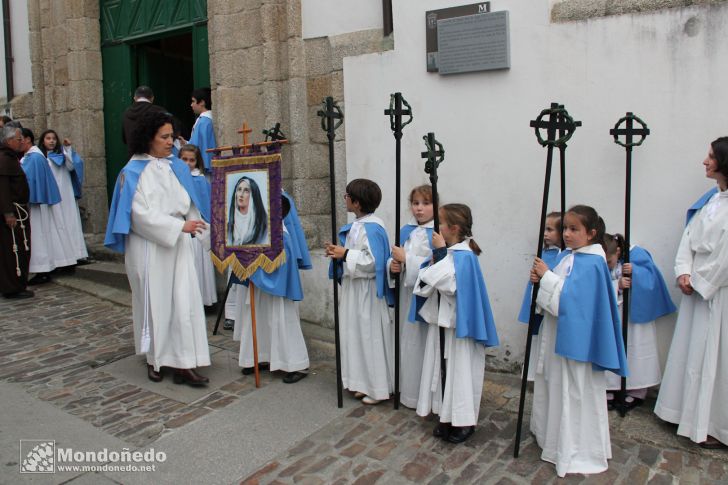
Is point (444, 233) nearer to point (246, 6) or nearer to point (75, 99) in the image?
point (246, 6)

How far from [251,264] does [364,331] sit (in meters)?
0.93

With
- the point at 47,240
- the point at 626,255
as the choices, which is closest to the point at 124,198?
the point at 626,255

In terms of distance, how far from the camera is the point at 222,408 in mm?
4336

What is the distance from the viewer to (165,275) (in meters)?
4.70

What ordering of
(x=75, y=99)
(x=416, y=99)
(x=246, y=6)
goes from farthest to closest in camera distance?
1. (x=75, y=99)
2. (x=246, y=6)
3. (x=416, y=99)

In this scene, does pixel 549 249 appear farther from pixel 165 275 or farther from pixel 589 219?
pixel 165 275

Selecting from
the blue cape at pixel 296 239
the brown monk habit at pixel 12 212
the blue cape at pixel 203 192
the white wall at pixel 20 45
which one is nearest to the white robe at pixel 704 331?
the blue cape at pixel 296 239

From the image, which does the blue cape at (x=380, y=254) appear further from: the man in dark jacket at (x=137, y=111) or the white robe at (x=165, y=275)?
the man in dark jacket at (x=137, y=111)

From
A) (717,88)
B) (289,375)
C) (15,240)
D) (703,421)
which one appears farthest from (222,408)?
(15,240)

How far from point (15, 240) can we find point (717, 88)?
7.04 m

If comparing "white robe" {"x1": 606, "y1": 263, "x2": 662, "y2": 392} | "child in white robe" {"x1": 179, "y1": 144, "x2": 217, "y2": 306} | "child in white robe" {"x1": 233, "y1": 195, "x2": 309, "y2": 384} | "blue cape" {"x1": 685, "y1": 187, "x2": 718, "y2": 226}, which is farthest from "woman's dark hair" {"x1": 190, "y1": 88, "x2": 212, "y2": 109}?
"blue cape" {"x1": 685, "y1": 187, "x2": 718, "y2": 226}

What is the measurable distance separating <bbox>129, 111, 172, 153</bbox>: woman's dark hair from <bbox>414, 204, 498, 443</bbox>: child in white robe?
7.11ft

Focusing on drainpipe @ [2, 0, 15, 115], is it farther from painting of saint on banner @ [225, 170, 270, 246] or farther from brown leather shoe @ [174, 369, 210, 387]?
brown leather shoe @ [174, 369, 210, 387]

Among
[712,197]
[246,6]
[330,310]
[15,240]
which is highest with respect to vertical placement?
[246,6]
